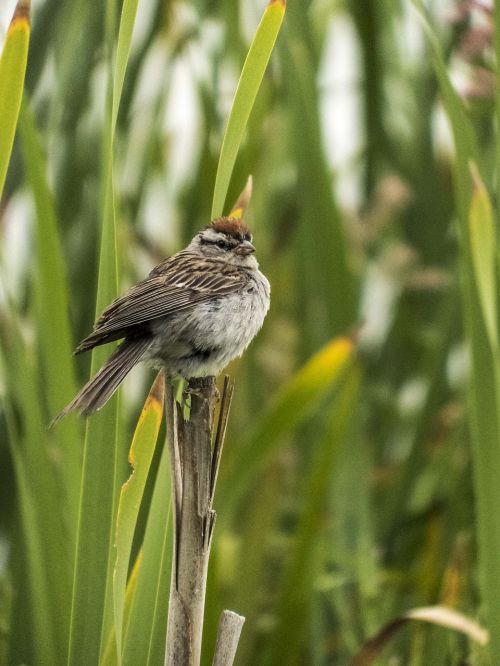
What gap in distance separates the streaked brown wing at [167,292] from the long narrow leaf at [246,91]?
30cm

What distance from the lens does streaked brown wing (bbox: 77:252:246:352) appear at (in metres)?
1.83

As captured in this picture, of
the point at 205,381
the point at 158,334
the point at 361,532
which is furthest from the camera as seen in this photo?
the point at 361,532

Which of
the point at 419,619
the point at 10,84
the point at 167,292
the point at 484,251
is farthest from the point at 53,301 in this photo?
the point at 419,619

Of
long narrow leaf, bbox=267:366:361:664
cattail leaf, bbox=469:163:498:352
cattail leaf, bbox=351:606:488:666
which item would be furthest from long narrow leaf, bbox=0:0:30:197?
long narrow leaf, bbox=267:366:361:664

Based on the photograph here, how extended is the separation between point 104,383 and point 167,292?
46cm

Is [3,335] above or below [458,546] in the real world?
above

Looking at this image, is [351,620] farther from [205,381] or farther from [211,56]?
[211,56]

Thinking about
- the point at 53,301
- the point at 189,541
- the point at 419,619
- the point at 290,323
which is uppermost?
the point at 290,323

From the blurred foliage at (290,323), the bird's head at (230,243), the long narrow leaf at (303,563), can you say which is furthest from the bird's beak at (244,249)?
the long narrow leaf at (303,563)

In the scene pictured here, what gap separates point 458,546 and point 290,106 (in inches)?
49.0

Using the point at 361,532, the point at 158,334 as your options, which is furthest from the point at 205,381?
the point at 361,532

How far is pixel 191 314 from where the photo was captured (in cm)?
222

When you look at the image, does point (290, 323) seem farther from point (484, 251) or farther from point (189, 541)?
point (189, 541)

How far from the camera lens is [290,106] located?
9.09 feet
